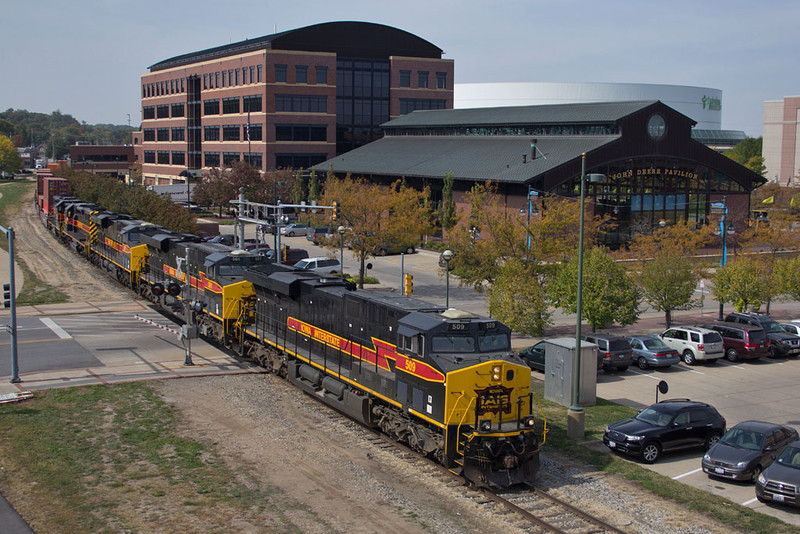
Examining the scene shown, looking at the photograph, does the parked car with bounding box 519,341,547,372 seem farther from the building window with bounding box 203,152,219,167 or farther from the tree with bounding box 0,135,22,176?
the tree with bounding box 0,135,22,176

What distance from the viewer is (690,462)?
21750mm

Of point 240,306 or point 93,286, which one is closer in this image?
point 240,306

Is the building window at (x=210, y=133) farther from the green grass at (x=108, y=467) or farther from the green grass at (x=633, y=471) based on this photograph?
the green grass at (x=633, y=471)

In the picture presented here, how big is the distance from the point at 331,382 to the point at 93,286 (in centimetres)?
3005

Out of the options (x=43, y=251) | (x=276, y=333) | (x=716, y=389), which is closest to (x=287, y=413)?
(x=276, y=333)

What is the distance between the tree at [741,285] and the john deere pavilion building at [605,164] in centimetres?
2333

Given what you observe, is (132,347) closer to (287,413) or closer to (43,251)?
(287,413)

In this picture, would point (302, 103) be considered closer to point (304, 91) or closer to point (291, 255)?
point (304, 91)

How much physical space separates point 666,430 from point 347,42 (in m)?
94.9

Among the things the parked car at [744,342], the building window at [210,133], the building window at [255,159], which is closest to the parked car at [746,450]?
the parked car at [744,342]

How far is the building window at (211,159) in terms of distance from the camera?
11594cm

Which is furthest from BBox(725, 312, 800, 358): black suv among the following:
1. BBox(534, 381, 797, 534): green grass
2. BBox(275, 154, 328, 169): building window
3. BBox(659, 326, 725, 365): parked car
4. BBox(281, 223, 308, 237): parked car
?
BBox(275, 154, 328, 169): building window

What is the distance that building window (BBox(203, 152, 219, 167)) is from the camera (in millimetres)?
115938

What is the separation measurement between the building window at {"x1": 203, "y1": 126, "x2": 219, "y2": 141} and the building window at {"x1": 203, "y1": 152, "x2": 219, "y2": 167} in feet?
7.33
